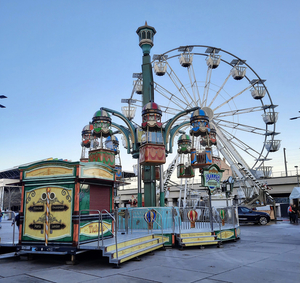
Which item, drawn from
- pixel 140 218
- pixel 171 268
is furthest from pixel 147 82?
pixel 171 268

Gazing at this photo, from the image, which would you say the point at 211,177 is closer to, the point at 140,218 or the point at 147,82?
the point at 140,218

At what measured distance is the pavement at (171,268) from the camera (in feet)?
22.3

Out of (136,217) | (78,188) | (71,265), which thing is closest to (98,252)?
(71,265)

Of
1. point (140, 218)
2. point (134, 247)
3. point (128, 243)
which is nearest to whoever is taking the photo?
point (134, 247)

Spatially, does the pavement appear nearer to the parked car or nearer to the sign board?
the sign board

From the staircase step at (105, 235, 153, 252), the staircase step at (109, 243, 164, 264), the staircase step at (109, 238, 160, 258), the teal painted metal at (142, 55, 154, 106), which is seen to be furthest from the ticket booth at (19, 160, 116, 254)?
the teal painted metal at (142, 55, 154, 106)

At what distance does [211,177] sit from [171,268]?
7.24 metres

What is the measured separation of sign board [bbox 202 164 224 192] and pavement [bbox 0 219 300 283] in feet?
13.2

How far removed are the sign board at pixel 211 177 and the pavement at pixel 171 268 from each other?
403 centimetres

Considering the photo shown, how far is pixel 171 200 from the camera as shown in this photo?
2354 inches

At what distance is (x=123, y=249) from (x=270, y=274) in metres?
3.94

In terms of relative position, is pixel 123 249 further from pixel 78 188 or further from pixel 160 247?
pixel 160 247

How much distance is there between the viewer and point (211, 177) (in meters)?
14.5

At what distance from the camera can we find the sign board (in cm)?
1424
